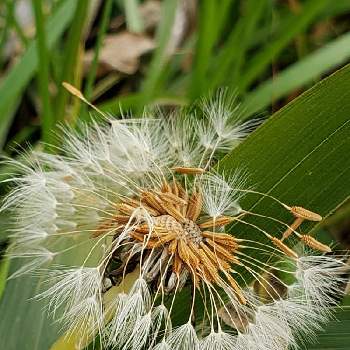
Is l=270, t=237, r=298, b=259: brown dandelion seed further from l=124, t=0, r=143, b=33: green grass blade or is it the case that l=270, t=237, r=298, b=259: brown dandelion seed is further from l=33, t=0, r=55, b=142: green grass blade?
l=124, t=0, r=143, b=33: green grass blade

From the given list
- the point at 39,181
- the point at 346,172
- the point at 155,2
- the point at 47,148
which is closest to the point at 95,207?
the point at 39,181

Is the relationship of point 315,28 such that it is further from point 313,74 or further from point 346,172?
point 346,172

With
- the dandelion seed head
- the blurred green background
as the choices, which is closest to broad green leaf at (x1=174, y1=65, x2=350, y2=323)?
the dandelion seed head

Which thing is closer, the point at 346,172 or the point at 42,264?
the point at 346,172

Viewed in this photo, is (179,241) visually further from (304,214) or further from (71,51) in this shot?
(71,51)

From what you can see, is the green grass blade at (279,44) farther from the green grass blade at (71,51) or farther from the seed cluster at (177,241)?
the seed cluster at (177,241)
